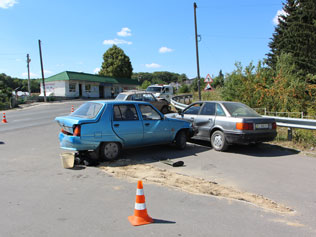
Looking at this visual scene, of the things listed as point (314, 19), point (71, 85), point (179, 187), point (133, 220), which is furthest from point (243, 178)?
point (71, 85)

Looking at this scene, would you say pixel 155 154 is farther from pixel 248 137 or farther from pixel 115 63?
pixel 115 63

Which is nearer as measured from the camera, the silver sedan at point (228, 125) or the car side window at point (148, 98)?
the silver sedan at point (228, 125)

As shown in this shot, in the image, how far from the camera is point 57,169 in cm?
629

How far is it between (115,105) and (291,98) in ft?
41.6

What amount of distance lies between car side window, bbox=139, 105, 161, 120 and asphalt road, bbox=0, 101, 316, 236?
1.13 meters

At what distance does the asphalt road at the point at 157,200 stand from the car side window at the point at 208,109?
1789 millimetres

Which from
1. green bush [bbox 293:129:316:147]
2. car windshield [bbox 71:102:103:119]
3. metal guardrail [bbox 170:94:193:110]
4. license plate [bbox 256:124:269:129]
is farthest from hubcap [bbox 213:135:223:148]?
metal guardrail [bbox 170:94:193:110]

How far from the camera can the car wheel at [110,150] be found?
22.2ft

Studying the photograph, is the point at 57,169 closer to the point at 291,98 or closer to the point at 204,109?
the point at 204,109

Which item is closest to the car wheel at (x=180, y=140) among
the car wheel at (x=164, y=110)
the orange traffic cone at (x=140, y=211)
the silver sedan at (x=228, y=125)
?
the silver sedan at (x=228, y=125)

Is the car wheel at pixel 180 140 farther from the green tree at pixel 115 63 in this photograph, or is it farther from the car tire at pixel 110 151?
the green tree at pixel 115 63

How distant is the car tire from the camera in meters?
6.77

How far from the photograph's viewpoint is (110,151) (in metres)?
6.89

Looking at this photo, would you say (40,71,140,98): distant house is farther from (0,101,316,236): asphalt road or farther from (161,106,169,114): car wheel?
(0,101,316,236): asphalt road
